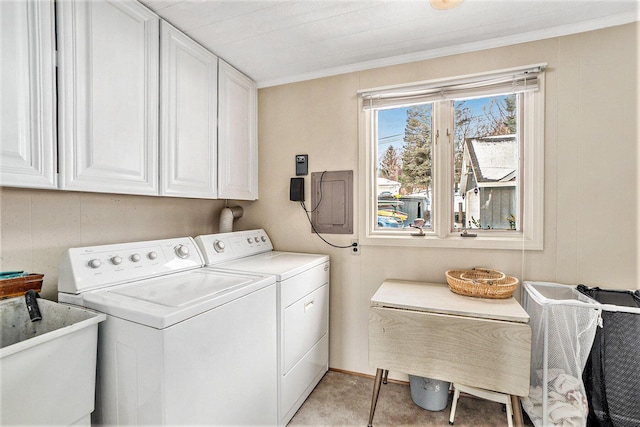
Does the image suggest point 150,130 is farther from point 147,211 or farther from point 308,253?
point 308,253

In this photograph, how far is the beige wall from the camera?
163cm

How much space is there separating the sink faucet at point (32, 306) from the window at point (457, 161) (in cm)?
177

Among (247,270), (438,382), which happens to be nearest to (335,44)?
(247,270)

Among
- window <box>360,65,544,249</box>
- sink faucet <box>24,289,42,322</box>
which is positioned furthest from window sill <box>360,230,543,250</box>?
sink faucet <box>24,289,42,322</box>

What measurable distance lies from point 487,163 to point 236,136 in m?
1.80

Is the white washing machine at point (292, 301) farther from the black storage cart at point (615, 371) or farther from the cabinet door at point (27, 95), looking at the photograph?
the black storage cart at point (615, 371)

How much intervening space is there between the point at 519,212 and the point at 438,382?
119 centimetres

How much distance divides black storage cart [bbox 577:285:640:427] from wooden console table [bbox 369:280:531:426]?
406 millimetres

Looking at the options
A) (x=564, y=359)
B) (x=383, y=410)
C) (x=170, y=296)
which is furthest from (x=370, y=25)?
(x=383, y=410)

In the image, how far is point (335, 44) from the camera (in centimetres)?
188

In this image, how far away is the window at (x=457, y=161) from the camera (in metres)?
1.81

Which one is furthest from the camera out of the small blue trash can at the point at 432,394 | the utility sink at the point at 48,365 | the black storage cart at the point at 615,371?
the small blue trash can at the point at 432,394

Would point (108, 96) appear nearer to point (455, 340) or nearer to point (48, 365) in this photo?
point (48, 365)

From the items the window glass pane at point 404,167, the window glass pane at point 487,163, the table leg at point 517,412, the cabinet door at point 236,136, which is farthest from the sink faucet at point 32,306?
the window glass pane at point 487,163
